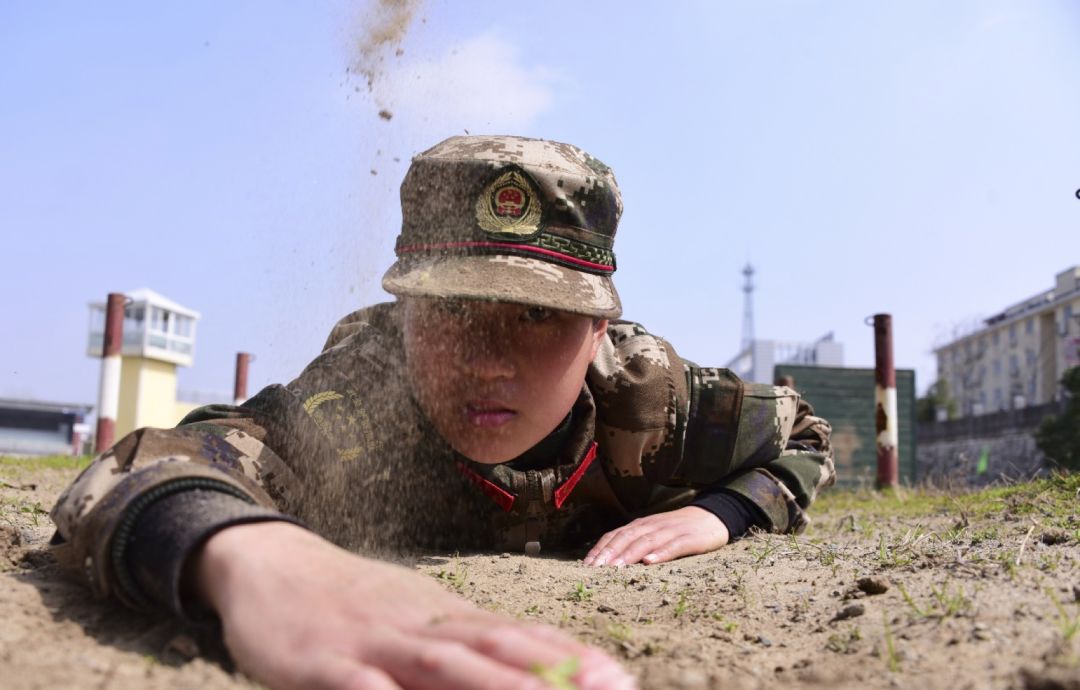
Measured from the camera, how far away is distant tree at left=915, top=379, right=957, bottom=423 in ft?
109

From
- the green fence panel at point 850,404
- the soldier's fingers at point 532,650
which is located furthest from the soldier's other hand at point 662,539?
the green fence panel at point 850,404

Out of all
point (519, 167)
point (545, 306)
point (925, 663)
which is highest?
point (519, 167)

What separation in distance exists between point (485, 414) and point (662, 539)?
729mm

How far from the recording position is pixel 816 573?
1.97 m

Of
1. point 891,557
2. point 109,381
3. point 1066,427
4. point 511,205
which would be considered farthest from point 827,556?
point 1066,427

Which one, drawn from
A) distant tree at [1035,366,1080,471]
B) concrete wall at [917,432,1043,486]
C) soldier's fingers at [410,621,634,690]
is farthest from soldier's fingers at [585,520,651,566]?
concrete wall at [917,432,1043,486]

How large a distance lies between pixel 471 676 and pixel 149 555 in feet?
2.05

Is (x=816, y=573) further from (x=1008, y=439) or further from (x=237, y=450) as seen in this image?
(x=1008, y=439)

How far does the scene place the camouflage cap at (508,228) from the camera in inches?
77.6

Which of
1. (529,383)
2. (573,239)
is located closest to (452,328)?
(529,383)

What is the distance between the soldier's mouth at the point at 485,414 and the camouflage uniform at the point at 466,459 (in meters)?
0.28

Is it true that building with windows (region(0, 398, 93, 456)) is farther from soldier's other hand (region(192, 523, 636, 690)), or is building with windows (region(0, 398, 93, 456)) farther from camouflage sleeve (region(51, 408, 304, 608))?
soldier's other hand (region(192, 523, 636, 690))

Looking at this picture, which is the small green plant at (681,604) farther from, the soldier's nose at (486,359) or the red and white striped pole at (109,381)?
the red and white striped pole at (109,381)

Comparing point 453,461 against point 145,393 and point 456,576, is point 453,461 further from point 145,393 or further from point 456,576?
point 145,393
